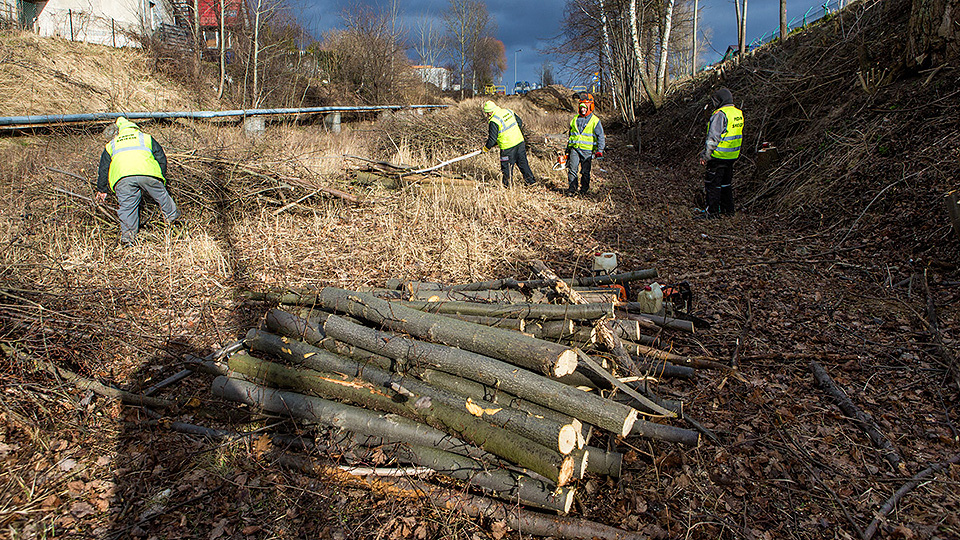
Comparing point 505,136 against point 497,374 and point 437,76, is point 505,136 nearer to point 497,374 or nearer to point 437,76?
point 497,374

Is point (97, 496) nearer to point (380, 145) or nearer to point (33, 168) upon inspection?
point (33, 168)

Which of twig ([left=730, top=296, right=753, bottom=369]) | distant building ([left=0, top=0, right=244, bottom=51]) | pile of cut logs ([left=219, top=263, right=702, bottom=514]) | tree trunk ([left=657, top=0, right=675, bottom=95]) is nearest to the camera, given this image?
pile of cut logs ([left=219, top=263, right=702, bottom=514])

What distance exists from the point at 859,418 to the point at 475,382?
2.59 m

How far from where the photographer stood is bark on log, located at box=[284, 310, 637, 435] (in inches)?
103

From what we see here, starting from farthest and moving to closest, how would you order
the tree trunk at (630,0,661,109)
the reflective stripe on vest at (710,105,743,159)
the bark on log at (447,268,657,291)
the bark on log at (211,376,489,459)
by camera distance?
the tree trunk at (630,0,661,109)
the reflective stripe on vest at (710,105,743,159)
the bark on log at (447,268,657,291)
the bark on log at (211,376,489,459)

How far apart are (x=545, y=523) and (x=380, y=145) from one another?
1031cm

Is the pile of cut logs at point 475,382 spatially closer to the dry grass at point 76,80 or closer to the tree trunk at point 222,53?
the dry grass at point 76,80

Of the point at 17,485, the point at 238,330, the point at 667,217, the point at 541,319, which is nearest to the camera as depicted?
the point at 17,485

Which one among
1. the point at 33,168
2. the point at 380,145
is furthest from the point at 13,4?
the point at 380,145

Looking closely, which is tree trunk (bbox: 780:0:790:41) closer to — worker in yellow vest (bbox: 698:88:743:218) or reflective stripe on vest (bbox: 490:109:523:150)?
worker in yellow vest (bbox: 698:88:743:218)

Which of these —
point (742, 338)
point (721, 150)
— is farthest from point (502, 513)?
point (721, 150)

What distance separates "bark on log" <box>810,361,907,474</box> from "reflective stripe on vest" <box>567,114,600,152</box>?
6.48m

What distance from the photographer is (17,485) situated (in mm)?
2711

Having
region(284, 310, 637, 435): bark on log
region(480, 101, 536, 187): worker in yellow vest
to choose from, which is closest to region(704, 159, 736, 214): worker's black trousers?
region(480, 101, 536, 187): worker in yellow vest
